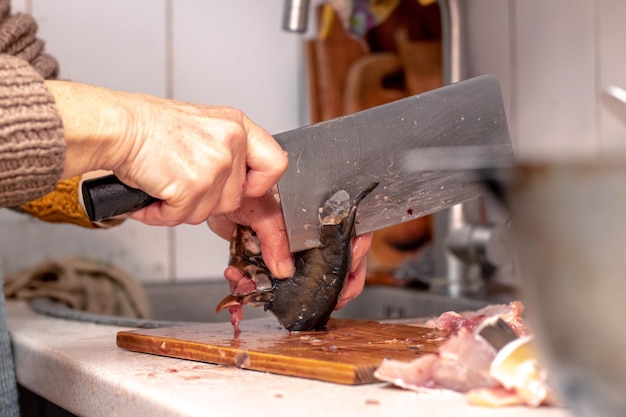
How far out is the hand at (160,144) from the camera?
86 centimetres

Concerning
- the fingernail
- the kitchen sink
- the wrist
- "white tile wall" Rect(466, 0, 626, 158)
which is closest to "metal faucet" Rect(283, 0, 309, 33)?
"white tile wall" Rect(466, 0, 626, 158)

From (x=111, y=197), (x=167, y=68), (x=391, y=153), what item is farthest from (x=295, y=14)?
(x=111, y=197)

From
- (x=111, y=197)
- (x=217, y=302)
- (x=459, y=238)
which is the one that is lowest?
(x=217, y=302)

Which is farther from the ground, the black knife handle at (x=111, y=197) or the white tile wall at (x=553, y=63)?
the white tile wall at (x=553, y=63)

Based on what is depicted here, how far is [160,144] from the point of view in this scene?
886mm

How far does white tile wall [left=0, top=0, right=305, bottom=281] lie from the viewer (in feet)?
6.21

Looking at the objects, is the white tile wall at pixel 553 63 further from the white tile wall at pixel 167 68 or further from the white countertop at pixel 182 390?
the white countertop at pixel 182 390

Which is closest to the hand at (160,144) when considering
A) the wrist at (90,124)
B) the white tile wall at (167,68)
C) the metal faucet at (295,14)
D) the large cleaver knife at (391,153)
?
the wrist at (90,124)

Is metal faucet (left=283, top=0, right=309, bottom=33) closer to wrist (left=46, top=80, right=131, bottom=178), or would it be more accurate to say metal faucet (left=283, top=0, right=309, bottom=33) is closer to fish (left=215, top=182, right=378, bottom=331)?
fish (left=215, top=182, right=378, bottom=331)

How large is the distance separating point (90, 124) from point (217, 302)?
1.08 m

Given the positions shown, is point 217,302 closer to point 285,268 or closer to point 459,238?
point 459,238

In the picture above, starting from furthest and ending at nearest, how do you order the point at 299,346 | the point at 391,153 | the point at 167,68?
the point at 167,68, the point at 391,153, the point at 299,346

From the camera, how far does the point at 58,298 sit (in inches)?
65.3

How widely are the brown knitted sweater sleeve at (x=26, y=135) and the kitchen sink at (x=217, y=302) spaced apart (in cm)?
90
